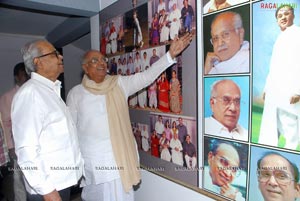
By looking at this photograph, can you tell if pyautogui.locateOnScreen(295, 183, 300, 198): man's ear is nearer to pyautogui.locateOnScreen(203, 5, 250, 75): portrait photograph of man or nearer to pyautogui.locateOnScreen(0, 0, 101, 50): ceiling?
pyautogui.locateOnScreen(203, 5, 250, 75): portrait photograph of man

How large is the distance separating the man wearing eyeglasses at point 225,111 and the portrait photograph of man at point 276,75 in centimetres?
8

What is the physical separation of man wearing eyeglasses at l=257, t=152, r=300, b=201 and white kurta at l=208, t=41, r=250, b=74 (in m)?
0.37

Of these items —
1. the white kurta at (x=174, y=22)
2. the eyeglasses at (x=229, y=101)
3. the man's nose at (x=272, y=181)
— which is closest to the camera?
the man's nose at (x=272, y=181)

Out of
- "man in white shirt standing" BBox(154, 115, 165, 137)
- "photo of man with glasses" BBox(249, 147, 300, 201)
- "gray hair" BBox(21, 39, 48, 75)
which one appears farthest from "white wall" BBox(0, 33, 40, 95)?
"photo of man with glasses" BBox(249, 147, 300, 201)

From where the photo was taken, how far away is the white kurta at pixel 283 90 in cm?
87

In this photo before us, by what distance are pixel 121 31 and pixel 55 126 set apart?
98 cm

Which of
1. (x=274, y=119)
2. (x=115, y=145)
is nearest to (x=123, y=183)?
(x=115, y=145)

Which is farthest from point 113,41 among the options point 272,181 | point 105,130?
point 272,181

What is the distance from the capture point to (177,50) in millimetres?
1318

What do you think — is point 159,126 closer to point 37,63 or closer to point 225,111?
point 225,111

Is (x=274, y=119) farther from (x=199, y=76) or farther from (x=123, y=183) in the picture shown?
(x=123, y=183)

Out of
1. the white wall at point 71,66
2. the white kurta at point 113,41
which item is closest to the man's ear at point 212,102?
the white kurta at point 113,41

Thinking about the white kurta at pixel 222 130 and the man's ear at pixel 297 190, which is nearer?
the man's ear at pixel 297 190

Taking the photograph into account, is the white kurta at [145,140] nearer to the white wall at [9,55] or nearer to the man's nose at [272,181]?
the man's nose at [272,181]
